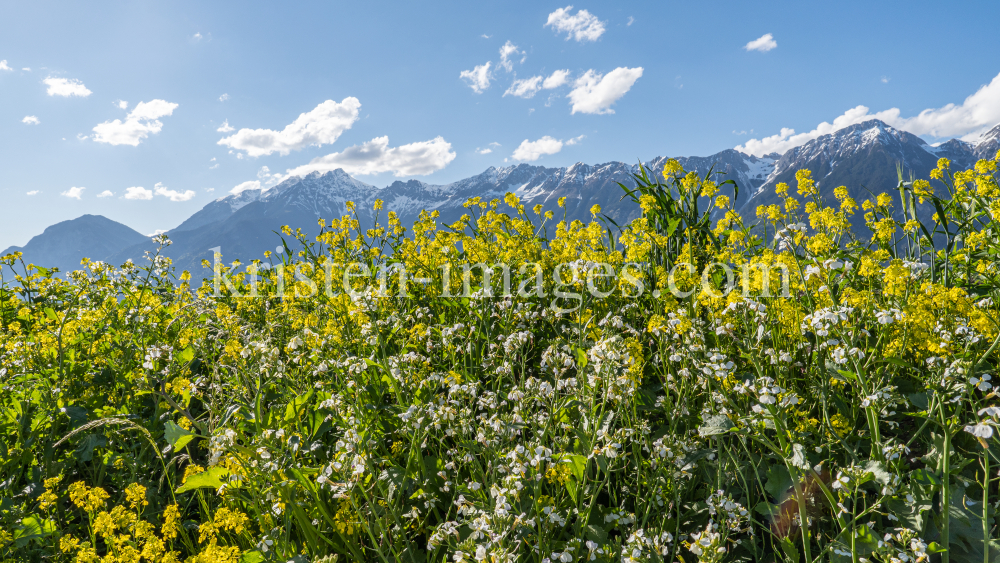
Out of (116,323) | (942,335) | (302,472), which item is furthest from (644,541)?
(116,323)

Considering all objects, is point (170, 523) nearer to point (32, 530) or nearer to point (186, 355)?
point (32, 530)

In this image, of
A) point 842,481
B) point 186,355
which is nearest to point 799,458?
point 842,481

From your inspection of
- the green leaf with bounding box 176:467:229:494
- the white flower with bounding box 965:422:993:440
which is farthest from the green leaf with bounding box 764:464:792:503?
the green leaf with bounding box 176:467:229:494

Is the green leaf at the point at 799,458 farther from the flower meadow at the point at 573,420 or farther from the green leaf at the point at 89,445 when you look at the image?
the green leaf at the point at 89,445

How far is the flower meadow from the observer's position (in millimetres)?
1835

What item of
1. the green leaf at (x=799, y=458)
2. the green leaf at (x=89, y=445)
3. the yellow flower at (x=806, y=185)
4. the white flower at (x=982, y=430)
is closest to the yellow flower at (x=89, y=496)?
the green leaf at (x=89, y=445)

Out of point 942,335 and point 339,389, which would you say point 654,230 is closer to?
point 942,335

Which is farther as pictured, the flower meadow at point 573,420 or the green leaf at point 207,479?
the green leaf at point 207,479

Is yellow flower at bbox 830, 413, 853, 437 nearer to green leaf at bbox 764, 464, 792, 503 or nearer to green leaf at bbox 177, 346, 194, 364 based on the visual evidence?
green leaf at bbox 764, 464, 792, 503

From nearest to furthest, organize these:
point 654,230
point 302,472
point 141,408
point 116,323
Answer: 1. point 302,472
2. point 141,408
3. point 116,323
4. point 654,230

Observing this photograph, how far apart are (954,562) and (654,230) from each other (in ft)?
9.45

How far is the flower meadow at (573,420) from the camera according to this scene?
1.83 metres

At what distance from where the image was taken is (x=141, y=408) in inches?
128

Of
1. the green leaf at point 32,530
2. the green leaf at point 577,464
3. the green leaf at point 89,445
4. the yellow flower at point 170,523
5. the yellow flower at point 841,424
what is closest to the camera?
the green leaf at point 577,464
